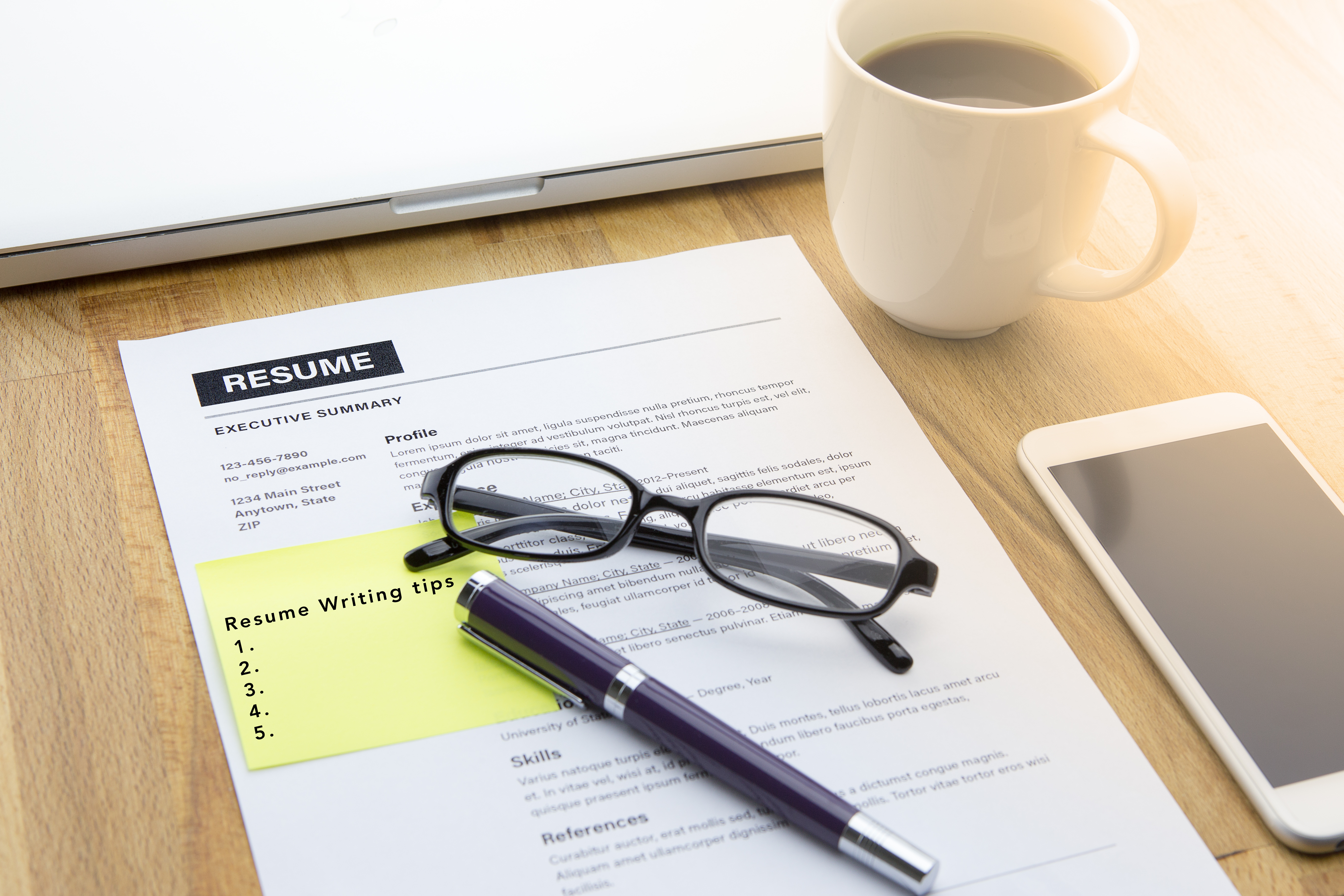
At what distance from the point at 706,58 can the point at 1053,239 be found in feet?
0.78

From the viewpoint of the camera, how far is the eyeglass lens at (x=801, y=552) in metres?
0.48

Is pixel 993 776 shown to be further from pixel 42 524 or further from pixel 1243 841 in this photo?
pixel 42 524

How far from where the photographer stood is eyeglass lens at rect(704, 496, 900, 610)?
48cm

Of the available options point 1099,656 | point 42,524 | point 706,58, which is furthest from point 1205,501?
point 42,524

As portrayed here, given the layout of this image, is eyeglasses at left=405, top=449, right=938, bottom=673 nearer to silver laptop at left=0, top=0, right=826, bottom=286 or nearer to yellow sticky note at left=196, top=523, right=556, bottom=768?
yellow sticky note at left=196, top=523, right=556, bottom=768

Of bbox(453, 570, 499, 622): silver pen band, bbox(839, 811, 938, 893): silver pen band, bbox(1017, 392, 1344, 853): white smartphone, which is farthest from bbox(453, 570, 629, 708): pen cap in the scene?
bbox(1017, 392, 1344, 853): white smartphone

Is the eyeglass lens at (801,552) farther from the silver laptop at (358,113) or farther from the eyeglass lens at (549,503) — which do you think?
the silver laptop at (358,113)

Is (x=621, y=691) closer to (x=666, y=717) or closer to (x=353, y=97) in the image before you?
(x=666, y=717)

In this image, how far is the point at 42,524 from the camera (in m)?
0.50

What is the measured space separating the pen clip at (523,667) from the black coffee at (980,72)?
333mm

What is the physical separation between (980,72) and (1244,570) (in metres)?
0.28

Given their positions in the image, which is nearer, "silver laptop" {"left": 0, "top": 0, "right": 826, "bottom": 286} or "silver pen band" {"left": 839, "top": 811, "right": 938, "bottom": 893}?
"silver pen band" {"left": 839, "top": 811, "right": 938, "bottom": 893}

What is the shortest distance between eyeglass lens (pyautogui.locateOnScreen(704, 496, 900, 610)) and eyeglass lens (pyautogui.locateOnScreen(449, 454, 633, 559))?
5cm

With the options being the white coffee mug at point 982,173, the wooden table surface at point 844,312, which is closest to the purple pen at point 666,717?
the wooden table surface at point 844,312
